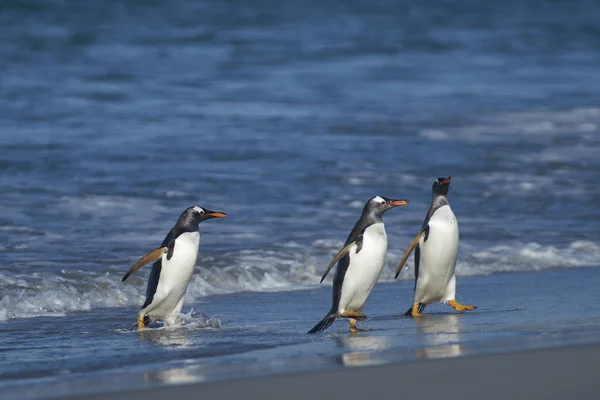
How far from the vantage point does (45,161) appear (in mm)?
11984

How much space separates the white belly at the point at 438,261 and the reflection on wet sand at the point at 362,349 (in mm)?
1229

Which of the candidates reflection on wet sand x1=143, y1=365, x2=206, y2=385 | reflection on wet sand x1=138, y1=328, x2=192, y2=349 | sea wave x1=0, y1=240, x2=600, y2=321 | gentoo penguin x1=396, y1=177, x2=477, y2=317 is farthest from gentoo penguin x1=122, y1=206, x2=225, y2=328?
reflection on wet sand x1=143, y1=365, x2=206, y2=385

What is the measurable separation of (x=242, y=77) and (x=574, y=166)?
7.64 m

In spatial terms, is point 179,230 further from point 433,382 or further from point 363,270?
point 433,382

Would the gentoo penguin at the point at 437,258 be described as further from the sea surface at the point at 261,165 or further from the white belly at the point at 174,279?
the white belly at the point at 174,279

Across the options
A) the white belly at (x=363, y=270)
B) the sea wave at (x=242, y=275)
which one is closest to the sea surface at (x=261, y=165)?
the sea wave at (x=242, y=275)

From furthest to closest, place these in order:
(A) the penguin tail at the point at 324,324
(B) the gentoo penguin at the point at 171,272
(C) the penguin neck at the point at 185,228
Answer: (C) the penguin neck at the point at 185,228 → (B) the gentoo penguin at the point at 171,272 → (A) the penguin tail at the point at 324,324

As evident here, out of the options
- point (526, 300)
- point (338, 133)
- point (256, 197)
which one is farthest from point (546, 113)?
point (526, 300)

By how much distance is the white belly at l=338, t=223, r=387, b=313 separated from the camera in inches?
226

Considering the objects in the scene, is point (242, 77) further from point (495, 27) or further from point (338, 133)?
point (495, 27)

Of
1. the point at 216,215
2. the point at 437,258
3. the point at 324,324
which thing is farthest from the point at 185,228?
the point at 437,258

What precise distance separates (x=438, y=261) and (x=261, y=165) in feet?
20.1

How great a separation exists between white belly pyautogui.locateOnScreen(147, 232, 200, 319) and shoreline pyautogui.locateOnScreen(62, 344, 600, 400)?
7.26 feet

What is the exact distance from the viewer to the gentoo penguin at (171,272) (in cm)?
600
